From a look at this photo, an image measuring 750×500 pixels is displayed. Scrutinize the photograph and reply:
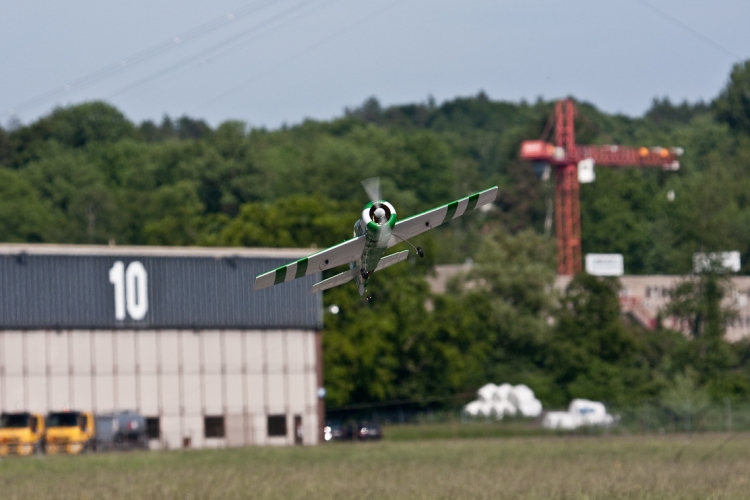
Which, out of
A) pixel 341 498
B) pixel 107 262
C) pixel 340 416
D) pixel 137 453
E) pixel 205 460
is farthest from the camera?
A: pixel 340 416

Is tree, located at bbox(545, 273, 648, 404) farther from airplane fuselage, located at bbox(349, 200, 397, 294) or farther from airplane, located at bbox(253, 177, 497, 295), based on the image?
airplane fuselage, located at bbox(349, 200, 397, 294)

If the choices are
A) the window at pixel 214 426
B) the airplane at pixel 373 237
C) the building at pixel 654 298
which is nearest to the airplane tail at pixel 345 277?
the airplane at pixel 373 237

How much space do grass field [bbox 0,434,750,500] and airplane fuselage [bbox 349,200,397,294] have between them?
25.7 metres

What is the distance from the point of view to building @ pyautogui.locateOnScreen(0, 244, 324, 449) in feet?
276

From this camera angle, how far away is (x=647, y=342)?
14000cm

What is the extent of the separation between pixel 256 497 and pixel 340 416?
6307 cm

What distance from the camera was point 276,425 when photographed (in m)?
90.9

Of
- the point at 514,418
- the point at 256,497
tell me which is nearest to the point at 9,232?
the point at 514,418

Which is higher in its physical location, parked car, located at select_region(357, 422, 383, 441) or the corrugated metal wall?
the corrugated metal wall

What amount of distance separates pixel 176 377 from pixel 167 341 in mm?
2417

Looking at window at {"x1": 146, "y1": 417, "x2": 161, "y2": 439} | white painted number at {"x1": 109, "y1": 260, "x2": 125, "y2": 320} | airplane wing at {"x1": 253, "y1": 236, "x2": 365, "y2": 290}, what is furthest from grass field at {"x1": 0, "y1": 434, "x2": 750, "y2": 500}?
airplane wing at {"x1": 253, "y1": 236, "x2": 365, "y2": 290}

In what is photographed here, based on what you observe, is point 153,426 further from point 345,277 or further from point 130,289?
point 345,277

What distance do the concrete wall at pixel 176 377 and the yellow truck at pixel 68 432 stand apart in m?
5.14

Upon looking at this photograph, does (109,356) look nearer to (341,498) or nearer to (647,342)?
(341,498)
